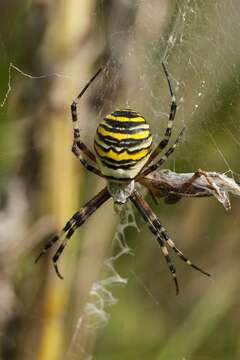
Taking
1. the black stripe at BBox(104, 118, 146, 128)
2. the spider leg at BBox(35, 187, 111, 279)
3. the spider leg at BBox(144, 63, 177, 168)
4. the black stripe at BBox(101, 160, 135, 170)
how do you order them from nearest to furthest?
the black stripe at BBox(104, 118, 146, 128)
the black stripe at BBox(101, 160, 135, 170)
the spider leg at BBox(144, 63, 177, 168)
the spider leg at BBox(35, 187, 111, 279)

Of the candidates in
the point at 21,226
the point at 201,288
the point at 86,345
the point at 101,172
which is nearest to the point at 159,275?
the point at 201,288

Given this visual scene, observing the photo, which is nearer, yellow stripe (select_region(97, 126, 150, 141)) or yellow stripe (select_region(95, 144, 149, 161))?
yellow stripe (select_region(97, 126, 150, 141))

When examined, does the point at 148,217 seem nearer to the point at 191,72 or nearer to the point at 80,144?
the point at 80,144

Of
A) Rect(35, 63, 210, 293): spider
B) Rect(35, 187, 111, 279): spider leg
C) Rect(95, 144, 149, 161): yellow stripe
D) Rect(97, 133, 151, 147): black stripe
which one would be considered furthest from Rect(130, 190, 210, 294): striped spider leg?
Rect(97, 133, 151, 147): black stripe

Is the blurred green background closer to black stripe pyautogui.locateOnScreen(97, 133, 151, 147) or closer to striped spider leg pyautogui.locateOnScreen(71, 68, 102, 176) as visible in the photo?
striped spider leg pyautogui.locateOnScreen(71, 68, 102, 176)

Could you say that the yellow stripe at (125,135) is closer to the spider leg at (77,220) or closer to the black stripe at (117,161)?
the black stripe at (117,161)

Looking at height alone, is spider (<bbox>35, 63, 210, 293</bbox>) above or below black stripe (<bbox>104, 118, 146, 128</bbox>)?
below

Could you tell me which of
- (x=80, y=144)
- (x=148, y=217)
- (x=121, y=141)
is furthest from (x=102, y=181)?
(x=121, y=141)

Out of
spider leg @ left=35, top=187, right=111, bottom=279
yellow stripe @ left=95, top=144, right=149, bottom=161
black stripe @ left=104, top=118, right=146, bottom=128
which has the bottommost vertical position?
spider leg @ left=35, top=187, right=111, bottom=279
